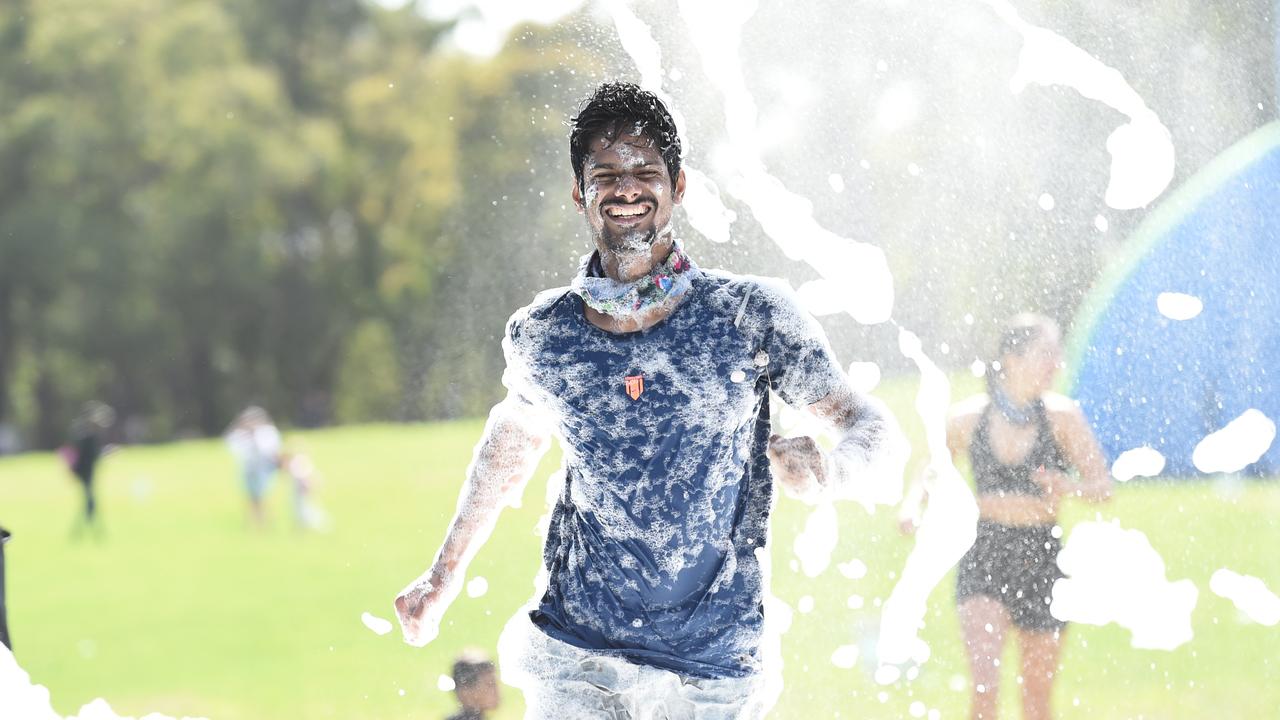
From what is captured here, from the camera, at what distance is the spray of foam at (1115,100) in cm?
480

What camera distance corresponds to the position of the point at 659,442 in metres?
2.13

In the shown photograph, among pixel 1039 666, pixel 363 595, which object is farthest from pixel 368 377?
pixel 1039 666

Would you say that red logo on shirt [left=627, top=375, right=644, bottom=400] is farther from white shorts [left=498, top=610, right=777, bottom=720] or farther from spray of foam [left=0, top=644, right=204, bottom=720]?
spray of foam [left=0, top=644, right=204, bottom=720]

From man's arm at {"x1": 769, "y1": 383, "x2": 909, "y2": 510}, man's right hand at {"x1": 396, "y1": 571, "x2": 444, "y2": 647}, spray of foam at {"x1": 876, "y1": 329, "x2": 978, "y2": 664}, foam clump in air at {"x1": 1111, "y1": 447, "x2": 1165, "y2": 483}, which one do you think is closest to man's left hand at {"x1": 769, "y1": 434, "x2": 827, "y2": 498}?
man's arm at {"x1": 769, "y1": 383, "x2": 909, "y2": 510}

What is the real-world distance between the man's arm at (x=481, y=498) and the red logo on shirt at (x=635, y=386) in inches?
9.8

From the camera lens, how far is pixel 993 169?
15.9 ft

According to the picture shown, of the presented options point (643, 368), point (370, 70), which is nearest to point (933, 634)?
point (643, 368)

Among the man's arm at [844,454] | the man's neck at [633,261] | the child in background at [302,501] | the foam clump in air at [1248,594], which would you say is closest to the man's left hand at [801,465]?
the man's arm at [844,454]

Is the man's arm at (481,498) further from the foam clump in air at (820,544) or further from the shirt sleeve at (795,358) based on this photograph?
the foam clump in air at (820,544)

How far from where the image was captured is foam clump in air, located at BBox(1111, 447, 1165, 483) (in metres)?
4.48

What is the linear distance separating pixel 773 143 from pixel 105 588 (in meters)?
11.0

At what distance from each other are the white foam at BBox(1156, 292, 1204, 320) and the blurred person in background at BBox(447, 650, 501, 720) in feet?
8.06

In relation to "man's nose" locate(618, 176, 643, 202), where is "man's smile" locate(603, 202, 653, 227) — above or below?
below

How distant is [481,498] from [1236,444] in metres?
3.42
